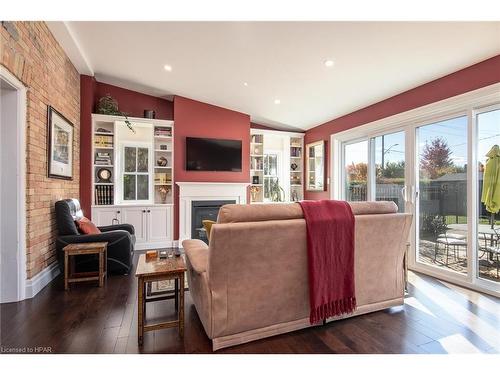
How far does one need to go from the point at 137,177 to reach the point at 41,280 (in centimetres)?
252

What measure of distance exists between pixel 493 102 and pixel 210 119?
4287mm

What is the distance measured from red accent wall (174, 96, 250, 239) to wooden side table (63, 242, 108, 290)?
2.02 meters

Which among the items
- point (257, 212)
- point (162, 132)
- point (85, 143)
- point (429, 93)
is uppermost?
point (429, 93)

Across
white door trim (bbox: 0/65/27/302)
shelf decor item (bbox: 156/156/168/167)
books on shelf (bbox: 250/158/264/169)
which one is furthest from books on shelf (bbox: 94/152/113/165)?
books on shelf (bbox: 250/158/264/169)

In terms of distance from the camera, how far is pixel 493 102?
2807 mm

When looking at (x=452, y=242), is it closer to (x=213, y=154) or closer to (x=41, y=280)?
(x=213, y=154)

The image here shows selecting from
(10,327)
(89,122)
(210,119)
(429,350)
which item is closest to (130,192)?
(89,122)

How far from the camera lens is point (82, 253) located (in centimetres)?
290

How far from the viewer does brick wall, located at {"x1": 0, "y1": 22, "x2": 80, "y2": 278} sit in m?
2.40

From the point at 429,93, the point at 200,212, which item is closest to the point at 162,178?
the point at 200,212

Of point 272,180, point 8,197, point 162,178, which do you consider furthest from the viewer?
point 272,180
